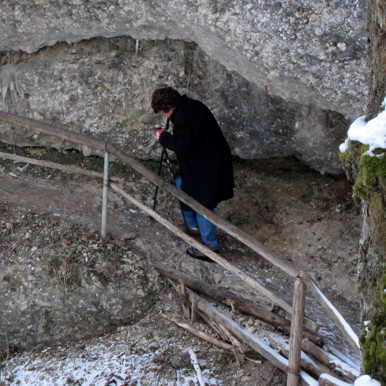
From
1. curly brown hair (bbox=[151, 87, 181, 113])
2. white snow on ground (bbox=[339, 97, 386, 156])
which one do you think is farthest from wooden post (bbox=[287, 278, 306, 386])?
curly brown hair (bbox=[151, 87, 181, 113])

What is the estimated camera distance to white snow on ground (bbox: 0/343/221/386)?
543 cm

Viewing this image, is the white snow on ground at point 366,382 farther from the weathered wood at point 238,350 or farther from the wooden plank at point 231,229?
the weathered wood at point 238,350

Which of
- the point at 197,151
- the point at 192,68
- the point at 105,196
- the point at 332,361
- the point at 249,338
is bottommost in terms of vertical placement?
the point at 249,338

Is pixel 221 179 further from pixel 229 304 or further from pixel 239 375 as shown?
pixel 239 375

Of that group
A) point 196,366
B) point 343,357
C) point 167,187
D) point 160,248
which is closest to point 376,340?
point 343,357

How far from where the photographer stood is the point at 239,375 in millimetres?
5293

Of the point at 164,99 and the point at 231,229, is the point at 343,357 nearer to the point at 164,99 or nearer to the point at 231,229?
the point at 231,229

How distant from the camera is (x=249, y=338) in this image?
5328mm

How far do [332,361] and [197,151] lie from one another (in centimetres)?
233

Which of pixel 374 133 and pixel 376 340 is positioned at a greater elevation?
pixel 374 133

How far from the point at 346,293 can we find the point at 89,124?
9.50 ft

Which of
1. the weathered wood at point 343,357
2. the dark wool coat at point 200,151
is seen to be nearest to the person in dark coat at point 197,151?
the dark wool coat at point 200,151

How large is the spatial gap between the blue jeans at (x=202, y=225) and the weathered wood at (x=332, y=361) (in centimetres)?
184

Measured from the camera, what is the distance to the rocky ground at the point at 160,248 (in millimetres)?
5594
